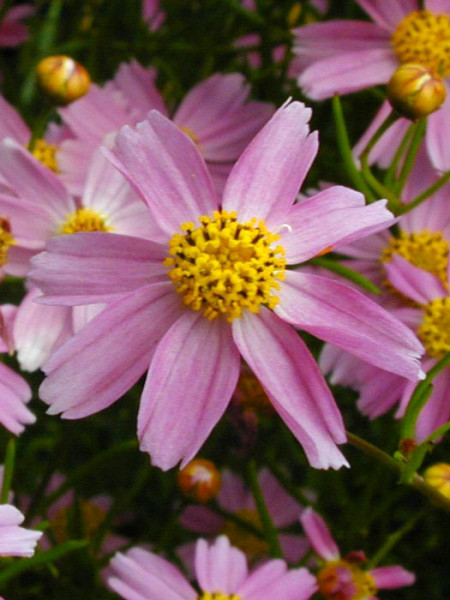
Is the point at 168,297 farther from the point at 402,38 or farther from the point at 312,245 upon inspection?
the point at 402,38

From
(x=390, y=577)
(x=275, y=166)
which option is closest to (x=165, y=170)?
(x=275, y=166)

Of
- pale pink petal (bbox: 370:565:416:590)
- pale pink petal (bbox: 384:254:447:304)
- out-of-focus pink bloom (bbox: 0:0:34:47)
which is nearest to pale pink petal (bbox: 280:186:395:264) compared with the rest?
pale pink petal (bbox: 384:254:447:304)

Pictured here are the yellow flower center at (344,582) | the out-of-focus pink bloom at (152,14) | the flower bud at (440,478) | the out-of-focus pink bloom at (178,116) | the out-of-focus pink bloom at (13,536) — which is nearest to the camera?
the out-of-focus pink bloom at (13,536)

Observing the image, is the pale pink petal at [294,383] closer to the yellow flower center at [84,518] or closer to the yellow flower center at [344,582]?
the yellow flower center at [344,582]

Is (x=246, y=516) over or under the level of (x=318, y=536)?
under

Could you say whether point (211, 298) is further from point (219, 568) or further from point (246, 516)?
point (246, 516)

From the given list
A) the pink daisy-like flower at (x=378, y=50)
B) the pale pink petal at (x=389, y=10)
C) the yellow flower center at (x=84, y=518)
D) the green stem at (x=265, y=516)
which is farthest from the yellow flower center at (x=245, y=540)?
the pale pink petal at (x=389, y=10)
